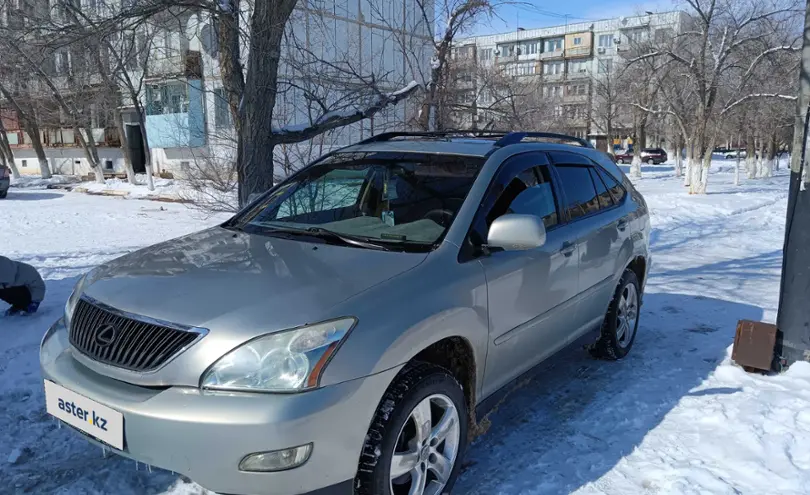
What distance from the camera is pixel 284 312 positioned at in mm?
2520

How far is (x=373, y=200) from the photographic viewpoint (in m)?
3.93

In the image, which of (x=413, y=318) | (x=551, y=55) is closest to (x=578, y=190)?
(x=413, y=318)

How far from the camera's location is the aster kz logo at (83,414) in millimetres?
2541

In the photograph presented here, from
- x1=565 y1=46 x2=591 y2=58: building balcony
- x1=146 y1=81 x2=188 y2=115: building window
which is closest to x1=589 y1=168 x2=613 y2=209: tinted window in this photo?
x1=146 y1=81 x2=188 y2=115: building window

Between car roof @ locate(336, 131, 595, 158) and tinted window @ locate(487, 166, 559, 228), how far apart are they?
19 centimetres

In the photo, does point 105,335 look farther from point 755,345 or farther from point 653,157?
point 653,157

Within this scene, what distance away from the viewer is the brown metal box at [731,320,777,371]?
4605 millimetres

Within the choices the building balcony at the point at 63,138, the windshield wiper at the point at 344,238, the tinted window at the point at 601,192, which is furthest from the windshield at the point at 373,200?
the building balcony at the point at 63,138

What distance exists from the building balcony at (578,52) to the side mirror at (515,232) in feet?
257

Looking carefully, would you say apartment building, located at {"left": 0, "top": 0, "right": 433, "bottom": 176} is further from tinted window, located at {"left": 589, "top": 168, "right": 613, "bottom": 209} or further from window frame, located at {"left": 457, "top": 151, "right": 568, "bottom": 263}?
window frame, located at {"left": 457, "top": 151, "right": 568, "bottom": 263}

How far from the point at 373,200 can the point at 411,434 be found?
5.31 ft

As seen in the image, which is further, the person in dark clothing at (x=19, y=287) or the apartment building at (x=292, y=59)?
the apartment building at (x=292, y=59)

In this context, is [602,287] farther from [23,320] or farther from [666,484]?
[23,320]

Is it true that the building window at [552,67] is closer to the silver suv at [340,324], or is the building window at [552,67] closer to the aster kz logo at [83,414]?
the silver suv at [340,324]
